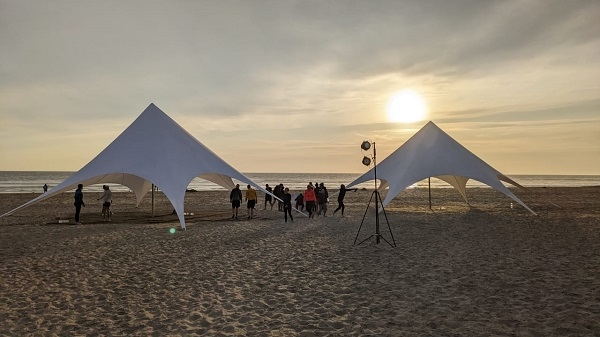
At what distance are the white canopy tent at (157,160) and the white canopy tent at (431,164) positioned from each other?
6.09 meters

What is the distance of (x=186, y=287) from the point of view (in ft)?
21.4

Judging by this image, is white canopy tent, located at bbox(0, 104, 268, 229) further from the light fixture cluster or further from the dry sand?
the light fixture cluster

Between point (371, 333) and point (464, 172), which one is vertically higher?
point (464, 172)

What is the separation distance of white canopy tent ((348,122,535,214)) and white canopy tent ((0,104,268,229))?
6087 mm

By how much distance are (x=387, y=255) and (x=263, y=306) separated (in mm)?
4158

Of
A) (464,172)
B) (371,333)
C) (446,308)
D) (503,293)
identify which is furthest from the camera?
(464,172)

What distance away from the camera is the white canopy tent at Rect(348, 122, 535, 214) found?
52.9 feet

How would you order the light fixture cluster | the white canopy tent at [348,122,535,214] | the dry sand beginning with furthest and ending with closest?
the white canopy tent at [348,122,535,214]
the light fixture cluster
the dry sand

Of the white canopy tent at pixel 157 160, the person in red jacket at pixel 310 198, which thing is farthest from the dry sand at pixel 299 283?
the person in red jacket at pixel 310 198

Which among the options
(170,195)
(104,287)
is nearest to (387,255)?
(104,287)

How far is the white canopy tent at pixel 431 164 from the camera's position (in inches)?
634

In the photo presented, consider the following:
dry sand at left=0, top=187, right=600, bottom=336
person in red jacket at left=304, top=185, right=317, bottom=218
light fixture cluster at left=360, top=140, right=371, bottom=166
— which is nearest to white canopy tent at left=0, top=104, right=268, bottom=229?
dry sand at left=0, top=187, right=600, bottom=336

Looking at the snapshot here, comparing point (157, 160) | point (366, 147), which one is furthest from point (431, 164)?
point (157, 160)

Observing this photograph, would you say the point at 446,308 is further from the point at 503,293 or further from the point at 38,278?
the point at 38,278
